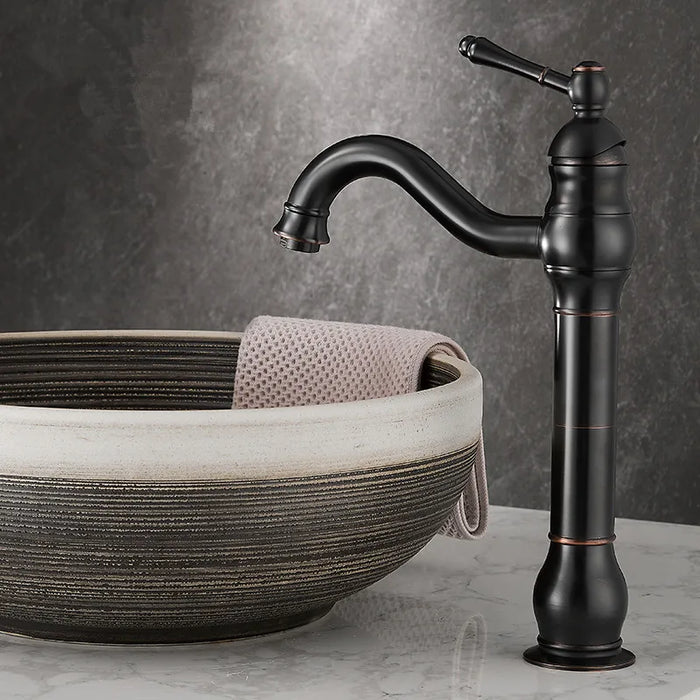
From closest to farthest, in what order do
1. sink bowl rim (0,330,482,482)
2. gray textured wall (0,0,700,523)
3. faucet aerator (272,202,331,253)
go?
sink bowl rim (0,330,482,482) < faucet aerator (272,202,331,253) < gray textured wall (0,0,700,523)

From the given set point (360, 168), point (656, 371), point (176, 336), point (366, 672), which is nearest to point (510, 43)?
point (656, 371)

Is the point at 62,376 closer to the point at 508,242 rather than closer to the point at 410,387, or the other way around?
the point at 410,387

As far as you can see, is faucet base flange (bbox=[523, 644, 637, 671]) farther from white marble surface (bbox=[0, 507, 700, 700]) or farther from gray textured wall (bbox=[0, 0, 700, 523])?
gray textured wall (bbox=[0, 0, 700, 523])

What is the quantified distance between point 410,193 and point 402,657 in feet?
0.89

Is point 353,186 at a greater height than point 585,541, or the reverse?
point 353,186

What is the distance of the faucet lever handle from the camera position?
742mm

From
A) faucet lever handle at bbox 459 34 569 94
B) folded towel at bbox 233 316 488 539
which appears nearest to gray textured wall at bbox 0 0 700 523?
folded towel at bbox 233 316 488 539

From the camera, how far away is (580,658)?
29.8 inches

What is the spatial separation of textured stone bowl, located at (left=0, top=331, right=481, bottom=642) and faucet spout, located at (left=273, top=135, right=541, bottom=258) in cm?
9

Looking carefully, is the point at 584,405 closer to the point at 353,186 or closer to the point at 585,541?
the point at 585,541

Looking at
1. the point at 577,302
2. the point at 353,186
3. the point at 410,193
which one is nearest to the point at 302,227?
the point at 410,193

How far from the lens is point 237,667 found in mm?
763

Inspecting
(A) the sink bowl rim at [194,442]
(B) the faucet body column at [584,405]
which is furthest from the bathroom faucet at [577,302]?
(A) the sink bowl rim at [194,442]

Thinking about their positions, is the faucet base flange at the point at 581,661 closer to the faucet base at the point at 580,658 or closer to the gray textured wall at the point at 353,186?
the faucet base at the point at 580,658
